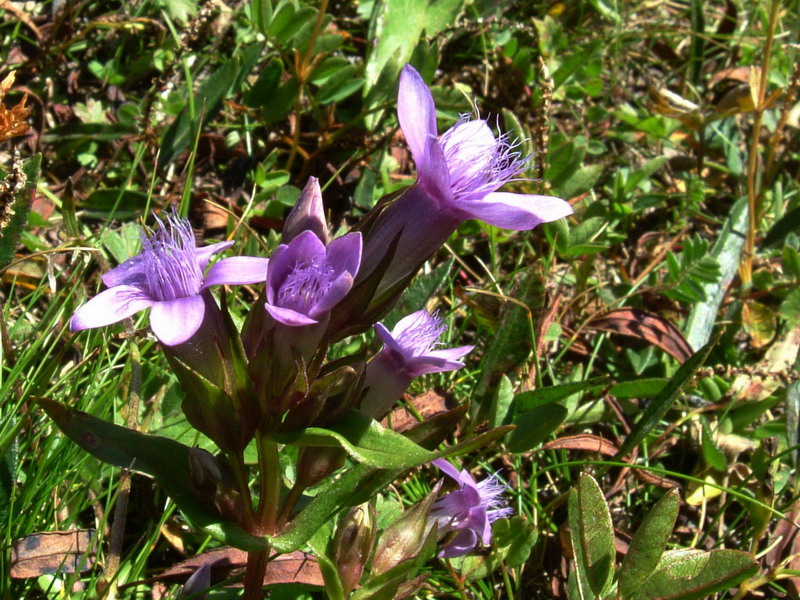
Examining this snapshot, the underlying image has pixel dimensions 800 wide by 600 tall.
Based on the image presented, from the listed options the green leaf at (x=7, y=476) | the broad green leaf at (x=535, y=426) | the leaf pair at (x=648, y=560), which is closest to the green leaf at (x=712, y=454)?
the broad green leaf at (x=535, y=426)

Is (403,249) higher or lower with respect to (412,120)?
lower

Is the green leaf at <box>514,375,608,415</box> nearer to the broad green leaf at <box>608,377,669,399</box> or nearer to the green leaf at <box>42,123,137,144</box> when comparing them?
the broad green leaf at <box>608,377,669,399</box>

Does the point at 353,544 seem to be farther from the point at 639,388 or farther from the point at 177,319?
the point at 639,388

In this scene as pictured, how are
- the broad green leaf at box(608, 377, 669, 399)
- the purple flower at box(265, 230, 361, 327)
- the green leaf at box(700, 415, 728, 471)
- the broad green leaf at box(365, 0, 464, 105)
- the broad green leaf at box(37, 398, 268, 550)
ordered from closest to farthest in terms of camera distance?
the purple flower at box(265, 230, 361, 327)
the broad green leaf at box(37, 398, 268, 550)
the green leaf at box(700, 415, 728, 471)
the broad green leaf at box(608, 377, 669, 399)
the broad green leaf at box(365, 0, 464, 105)

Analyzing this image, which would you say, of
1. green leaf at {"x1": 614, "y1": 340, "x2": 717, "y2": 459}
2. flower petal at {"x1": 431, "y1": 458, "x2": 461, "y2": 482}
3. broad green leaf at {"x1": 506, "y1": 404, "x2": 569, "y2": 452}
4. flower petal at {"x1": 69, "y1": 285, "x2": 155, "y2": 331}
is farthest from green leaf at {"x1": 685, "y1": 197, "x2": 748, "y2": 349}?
flower petal at {"x1": 69, "y1": 285, "x2": 155, "y2": 331}

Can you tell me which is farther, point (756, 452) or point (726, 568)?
point (756, 452)

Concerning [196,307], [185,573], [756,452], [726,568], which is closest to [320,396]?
[196,307]

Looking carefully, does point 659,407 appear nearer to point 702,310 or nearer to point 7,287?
point 702,310
